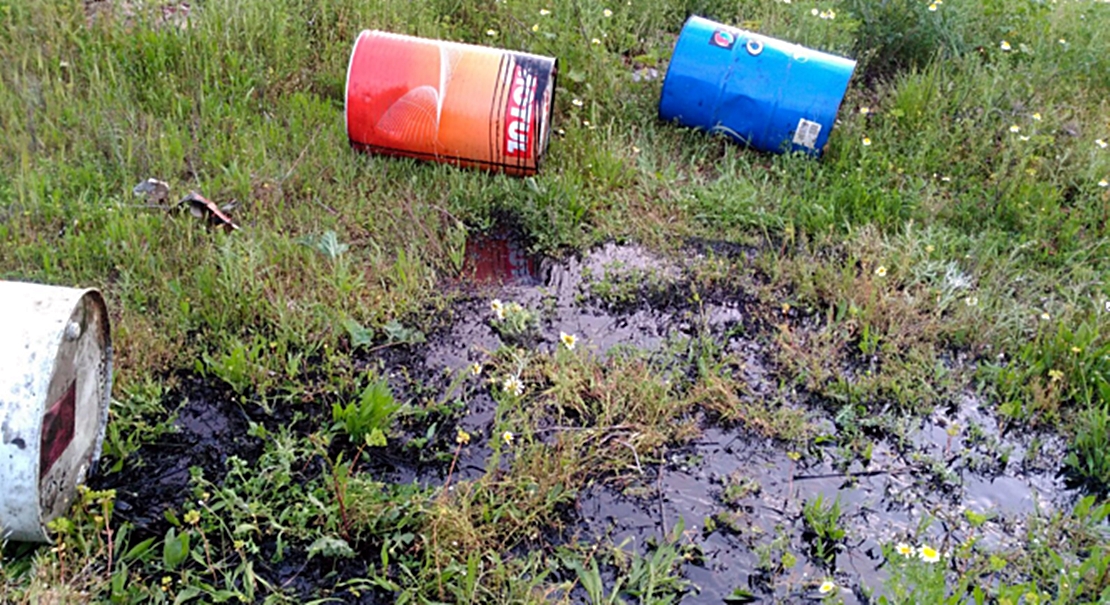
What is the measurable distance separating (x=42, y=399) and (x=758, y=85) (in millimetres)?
3134

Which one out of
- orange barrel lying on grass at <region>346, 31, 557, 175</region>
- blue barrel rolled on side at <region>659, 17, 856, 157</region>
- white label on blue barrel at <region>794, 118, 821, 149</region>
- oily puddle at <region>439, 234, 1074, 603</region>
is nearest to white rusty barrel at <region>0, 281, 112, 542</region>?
oily puddle at <region>439, 234, 1074, 603</region>

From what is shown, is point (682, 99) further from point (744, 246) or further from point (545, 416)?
point (545, 416)

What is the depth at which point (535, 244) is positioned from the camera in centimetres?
364

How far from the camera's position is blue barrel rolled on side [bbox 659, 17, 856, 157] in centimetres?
408

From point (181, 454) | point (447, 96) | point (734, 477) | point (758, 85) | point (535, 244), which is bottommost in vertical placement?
point (181, 454)

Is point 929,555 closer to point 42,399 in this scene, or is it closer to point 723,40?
point 42,399

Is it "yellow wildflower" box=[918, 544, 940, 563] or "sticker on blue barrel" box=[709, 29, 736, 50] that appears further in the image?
"sticker on blue barrel" box=[709, 29, 736, 50]

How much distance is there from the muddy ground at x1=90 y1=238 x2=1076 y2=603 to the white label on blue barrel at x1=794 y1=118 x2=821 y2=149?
1221 millimetres

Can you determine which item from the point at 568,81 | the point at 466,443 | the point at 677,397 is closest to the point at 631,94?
the point at 568,81

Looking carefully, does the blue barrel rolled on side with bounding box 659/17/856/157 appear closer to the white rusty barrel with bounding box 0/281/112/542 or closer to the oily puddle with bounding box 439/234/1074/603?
the oily puddle with bounding box 439/234/1074/603

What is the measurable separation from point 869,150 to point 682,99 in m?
0.87

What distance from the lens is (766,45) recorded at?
4.16 m

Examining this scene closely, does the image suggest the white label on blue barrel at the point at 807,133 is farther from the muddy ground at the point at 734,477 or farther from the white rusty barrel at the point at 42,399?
the white rusty barrel at the point at 42,399

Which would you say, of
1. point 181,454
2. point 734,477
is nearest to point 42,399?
point 181,454
